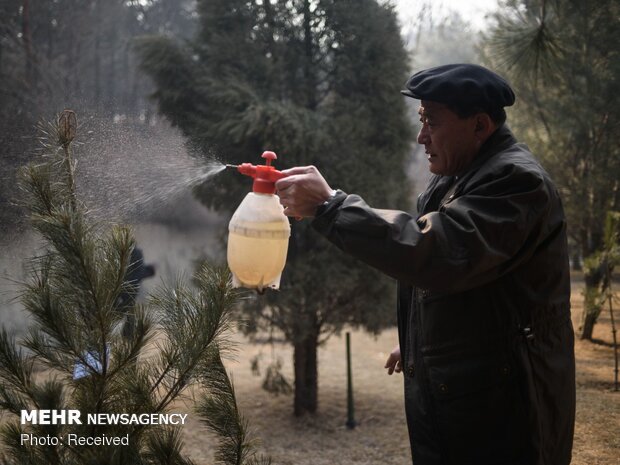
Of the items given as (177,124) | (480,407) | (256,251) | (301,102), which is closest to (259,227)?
(256,251)

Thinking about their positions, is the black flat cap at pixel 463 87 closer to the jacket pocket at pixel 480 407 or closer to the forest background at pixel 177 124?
the jacket pocket at pixel 480 407

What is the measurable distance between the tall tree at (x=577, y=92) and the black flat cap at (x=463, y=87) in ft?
8.42

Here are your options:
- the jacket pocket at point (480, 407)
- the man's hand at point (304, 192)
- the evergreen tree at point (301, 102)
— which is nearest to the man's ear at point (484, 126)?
the man's hand at point (304, 192)

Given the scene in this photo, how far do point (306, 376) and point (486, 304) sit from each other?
5.18 meters

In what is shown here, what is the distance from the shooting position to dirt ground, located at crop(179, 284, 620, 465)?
3.55m

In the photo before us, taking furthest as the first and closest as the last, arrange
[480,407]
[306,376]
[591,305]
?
[306,376], [591,305], [480,407]

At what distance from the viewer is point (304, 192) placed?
1.93 meters

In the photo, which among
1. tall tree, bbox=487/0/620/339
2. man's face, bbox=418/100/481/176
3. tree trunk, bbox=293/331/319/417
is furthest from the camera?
tree trunk, bbox=293/331/319/417

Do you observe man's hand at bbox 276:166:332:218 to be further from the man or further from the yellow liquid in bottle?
the yellow liquid in bottle

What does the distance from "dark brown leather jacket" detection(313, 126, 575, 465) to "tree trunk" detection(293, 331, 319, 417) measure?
15.5ft

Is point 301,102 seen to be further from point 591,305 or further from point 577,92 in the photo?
point 591,305

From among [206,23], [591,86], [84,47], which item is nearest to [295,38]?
[206,23]

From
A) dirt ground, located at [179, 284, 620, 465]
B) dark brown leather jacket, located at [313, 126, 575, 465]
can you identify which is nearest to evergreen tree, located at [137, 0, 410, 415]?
dirt ground, located at [179, 284, 620, 465]

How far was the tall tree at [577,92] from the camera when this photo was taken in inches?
177
